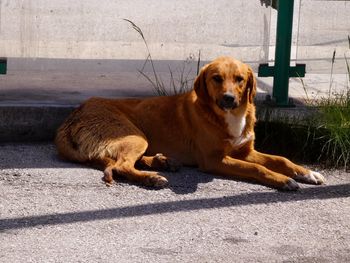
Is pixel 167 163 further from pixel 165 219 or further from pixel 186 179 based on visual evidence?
pixel 165 219

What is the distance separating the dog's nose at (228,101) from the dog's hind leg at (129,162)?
Result: 0.72 meters

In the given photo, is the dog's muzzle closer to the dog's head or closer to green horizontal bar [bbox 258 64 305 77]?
the dog's head

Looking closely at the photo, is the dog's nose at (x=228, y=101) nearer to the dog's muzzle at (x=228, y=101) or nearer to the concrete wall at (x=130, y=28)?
the dog's muzzle at (x=228, y=101)

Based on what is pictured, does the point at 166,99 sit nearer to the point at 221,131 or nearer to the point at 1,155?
the point at 221,131

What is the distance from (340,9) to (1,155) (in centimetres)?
380

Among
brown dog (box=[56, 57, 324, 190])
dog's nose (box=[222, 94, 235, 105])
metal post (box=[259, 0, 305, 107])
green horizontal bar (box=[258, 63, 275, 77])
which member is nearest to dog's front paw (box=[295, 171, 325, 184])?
brown dog (box=[56, 57, 324, 190])

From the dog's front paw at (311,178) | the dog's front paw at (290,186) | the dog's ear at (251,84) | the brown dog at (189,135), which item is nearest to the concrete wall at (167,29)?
the brown dog at (189,135)

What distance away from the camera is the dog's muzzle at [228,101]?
21.3 ft

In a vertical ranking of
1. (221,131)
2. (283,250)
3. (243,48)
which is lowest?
(283,250)

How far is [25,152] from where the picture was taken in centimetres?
727

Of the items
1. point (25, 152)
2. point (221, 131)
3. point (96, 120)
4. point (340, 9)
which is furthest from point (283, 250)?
point (340, 9)

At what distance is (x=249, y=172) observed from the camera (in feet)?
21.7

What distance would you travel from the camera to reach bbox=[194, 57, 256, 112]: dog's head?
6.54 metres

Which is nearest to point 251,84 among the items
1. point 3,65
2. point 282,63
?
point 282,63
